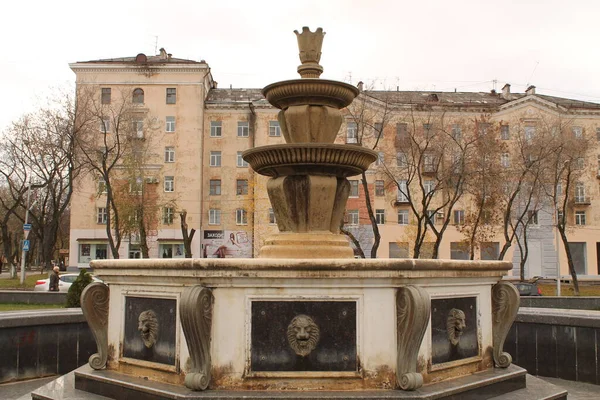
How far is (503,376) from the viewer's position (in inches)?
263

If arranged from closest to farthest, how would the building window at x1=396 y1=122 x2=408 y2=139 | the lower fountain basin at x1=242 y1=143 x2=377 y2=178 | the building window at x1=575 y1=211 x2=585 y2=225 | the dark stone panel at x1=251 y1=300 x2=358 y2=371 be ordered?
1. the dark stone panel at x1=251 y1=300 x2=358 y2=371
2. the lower fountain basin at x1=242 y1=143 x2=377 y2=178
3. the building window at x1=396 y1=122 x2=408 y2=139
4. the building window at x1=575 y1=211 x2=585 y2=225

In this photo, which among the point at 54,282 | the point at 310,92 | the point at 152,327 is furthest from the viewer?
the point at 54,282

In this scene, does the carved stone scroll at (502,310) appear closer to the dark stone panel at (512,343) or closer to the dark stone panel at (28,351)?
the dark stone panel at (512,343)

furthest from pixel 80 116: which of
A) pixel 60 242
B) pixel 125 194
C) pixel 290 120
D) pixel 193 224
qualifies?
pixel 60 242

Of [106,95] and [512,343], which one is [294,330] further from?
[106,95]

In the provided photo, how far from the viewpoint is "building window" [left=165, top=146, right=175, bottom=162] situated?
4803 cm

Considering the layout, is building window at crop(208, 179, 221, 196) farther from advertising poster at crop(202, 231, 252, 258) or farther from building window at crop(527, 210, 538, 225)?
building window at crop(527, 210, 538, 225)

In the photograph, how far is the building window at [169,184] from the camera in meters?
47.8

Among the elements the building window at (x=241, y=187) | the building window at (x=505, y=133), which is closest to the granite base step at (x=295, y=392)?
the building window at (x=241, y=187)

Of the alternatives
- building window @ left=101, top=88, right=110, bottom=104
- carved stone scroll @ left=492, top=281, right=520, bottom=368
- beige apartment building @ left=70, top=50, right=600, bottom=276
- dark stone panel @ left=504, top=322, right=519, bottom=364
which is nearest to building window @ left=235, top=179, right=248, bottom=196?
beige apartment building @ left=70, top=50, right=600, bottom=276

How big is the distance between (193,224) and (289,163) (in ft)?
130

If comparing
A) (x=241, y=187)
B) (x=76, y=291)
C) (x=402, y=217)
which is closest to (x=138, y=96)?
(x=241, y=187)

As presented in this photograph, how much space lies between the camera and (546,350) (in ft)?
31.6

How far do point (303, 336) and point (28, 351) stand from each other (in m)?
5.35
